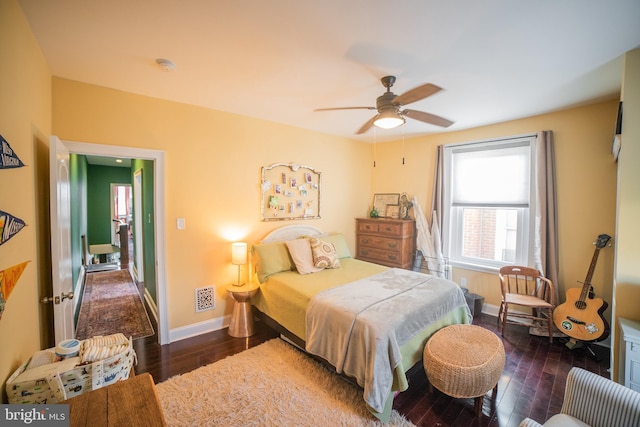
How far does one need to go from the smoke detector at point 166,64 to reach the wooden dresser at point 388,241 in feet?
11.0

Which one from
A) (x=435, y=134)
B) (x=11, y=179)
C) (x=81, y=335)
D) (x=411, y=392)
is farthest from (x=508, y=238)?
Result: (x=81, y=335)

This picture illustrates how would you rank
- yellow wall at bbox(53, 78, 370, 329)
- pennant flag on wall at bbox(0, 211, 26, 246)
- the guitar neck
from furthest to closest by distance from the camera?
the guitar neck < yellow wall at bbox(53, 78, 370, 329) < pennant flag on wall at bbox(0, 211, 26, 246)

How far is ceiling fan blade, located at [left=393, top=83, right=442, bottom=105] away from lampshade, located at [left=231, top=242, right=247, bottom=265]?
2238mm

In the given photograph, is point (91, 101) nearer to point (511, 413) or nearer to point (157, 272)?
point (157, 272)

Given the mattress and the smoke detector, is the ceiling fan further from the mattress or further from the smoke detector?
the mattress

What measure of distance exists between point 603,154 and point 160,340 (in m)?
5.10

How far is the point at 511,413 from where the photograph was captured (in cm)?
199

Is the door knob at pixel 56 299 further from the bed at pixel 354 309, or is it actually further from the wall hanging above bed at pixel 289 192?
the wall hanging above bed at pixel 289 192

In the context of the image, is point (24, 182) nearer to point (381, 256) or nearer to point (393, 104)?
point (393, 104)

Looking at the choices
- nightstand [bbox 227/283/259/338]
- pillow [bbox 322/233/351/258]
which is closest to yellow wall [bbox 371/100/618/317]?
pillow [bbox 322/233/351/258]

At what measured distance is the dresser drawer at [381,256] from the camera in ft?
13.8

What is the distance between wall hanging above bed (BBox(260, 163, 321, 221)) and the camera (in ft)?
12.0

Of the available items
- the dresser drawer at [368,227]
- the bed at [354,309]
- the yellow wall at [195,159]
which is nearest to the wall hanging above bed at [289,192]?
the yellow wall at [195,159]

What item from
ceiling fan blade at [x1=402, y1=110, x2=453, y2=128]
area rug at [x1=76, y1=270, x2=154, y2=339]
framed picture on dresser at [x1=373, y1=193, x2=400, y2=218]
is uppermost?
ceiling fan blade at [x1=402, y1=110, x2=453, y2=128]
